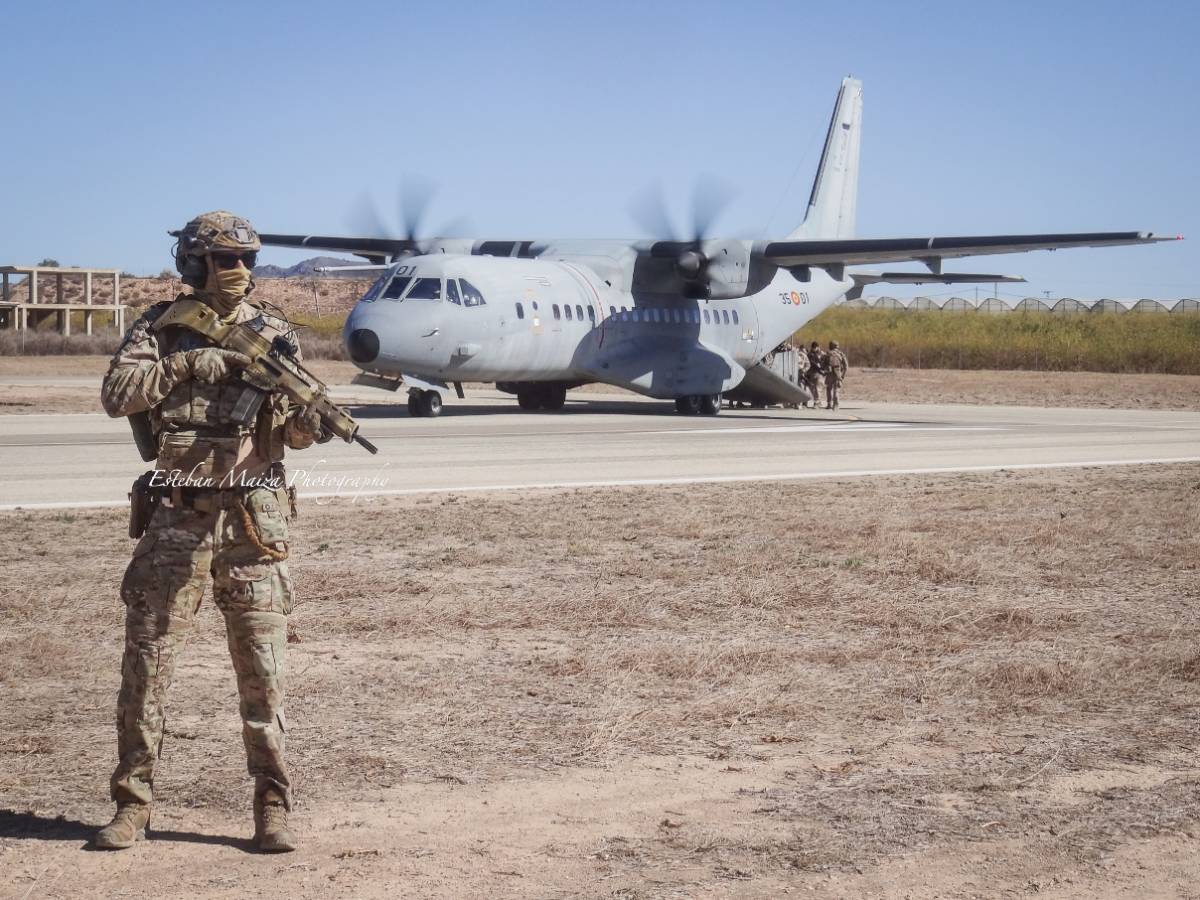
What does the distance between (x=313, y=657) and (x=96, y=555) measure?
11.7ft

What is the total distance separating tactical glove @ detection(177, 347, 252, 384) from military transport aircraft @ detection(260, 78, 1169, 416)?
64.5ft

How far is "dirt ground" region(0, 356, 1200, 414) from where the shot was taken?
33188mm

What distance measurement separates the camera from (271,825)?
4.71 meters

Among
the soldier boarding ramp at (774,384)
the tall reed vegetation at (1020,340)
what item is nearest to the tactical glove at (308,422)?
the soldier boarding ramp at (774,384)

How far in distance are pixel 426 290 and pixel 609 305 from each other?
5.25 metres

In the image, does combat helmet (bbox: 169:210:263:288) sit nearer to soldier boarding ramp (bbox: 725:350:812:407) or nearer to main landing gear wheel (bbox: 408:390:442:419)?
main landing gear wheel (bbox: 408:390:442:419)

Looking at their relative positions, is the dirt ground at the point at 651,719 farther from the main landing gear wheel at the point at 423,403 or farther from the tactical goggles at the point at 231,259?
the main landing gear wheel at the point at 423,403

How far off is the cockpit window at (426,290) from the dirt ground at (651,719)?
13568 millimetres

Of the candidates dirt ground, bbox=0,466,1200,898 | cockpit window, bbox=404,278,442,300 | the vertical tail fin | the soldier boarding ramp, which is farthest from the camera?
the vertical tail fin

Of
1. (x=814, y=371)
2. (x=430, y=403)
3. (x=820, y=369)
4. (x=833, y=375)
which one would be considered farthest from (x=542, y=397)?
(x=814, y=371)

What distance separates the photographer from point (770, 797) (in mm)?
5355

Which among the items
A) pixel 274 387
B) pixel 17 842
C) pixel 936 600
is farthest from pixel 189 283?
pixel 936 600

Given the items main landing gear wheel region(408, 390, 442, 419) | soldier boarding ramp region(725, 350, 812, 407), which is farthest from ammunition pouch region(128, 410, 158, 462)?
soldier boarding ramp region(725, 350, 812, 407)

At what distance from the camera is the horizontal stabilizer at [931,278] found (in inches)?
1334
